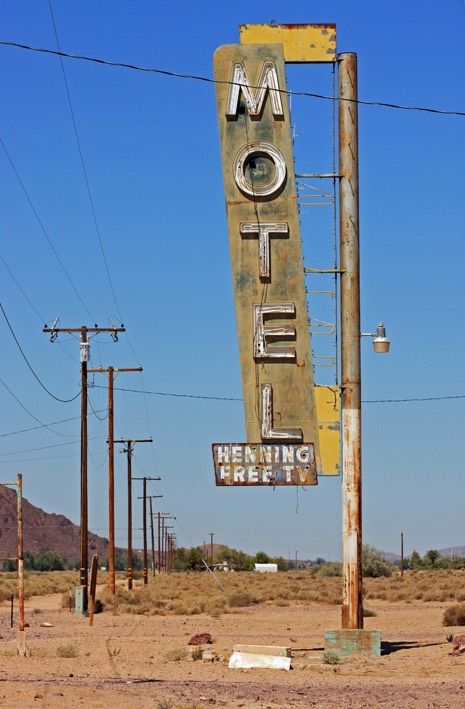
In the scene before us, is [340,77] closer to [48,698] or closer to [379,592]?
[48,698]

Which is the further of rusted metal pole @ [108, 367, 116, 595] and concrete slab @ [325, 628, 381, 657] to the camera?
rusted metal pole @ [108, 367, 116, 595]

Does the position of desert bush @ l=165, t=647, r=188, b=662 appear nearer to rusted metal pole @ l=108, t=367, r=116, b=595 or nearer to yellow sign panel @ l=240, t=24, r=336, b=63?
yellow sign panel @ l=240, t=24, r=336, b=63

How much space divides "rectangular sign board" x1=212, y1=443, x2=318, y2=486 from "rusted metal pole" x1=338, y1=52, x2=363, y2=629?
4.50 ft

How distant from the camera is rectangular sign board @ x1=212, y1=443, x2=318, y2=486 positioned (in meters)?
23.4

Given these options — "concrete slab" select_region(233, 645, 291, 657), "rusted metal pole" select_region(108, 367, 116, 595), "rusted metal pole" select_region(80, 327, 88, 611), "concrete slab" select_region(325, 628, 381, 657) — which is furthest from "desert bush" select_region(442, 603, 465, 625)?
"rusted metal pole" select_region(108, 367, 116, 595)

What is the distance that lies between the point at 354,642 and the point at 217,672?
2868 mm

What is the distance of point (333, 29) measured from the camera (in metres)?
23.4

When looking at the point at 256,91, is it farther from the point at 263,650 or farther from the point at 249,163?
the point at 263,650

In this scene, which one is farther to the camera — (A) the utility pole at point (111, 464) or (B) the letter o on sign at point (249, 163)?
(A) the utility pole at point (111, 464)

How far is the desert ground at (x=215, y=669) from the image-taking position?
1586 centimetres

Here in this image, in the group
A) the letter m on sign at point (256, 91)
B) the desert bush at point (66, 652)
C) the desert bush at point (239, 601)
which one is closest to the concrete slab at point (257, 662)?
the desert bush at point (66, 652)

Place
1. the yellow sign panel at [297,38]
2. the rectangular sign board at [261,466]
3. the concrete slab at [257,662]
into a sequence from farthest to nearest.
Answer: the rectangular sign board at [261,466] < the yellow sign panel at [297,38] < the concrete slab at [257,662]

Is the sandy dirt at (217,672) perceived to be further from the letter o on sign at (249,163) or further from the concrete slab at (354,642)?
the letter o on sign at (249,163)

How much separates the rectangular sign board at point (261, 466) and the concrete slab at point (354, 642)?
3002 millimetres
